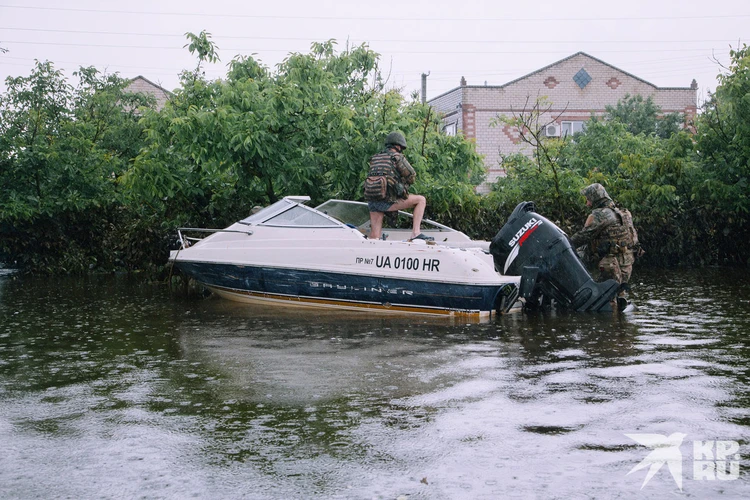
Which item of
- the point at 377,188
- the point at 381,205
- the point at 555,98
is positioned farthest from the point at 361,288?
the point at 555,98

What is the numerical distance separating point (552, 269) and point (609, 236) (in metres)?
1.52

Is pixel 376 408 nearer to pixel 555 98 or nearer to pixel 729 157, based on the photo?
pixel 729 157

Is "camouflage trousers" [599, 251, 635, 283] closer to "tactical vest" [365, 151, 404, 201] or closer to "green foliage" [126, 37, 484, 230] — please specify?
"tactical vest" [365, 151, 404, 201]

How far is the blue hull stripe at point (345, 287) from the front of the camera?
10.5 m

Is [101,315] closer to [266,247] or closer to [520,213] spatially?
[266,247]

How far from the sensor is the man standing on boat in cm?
1184

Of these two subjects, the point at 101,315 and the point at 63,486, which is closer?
the point at 63,486

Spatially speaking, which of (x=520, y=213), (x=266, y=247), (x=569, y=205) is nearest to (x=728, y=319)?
(x=520, y=213)

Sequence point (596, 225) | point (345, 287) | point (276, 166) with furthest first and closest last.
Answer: point (276, 166) < point (596, 225) < point (345, 287)

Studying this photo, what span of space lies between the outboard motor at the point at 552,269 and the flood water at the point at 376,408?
29 centimetres

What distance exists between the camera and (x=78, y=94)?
A: 24688 mm

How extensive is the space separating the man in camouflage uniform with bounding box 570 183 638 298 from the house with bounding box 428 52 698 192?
3134cm

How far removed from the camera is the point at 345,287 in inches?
438

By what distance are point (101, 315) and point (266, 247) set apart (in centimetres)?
234
